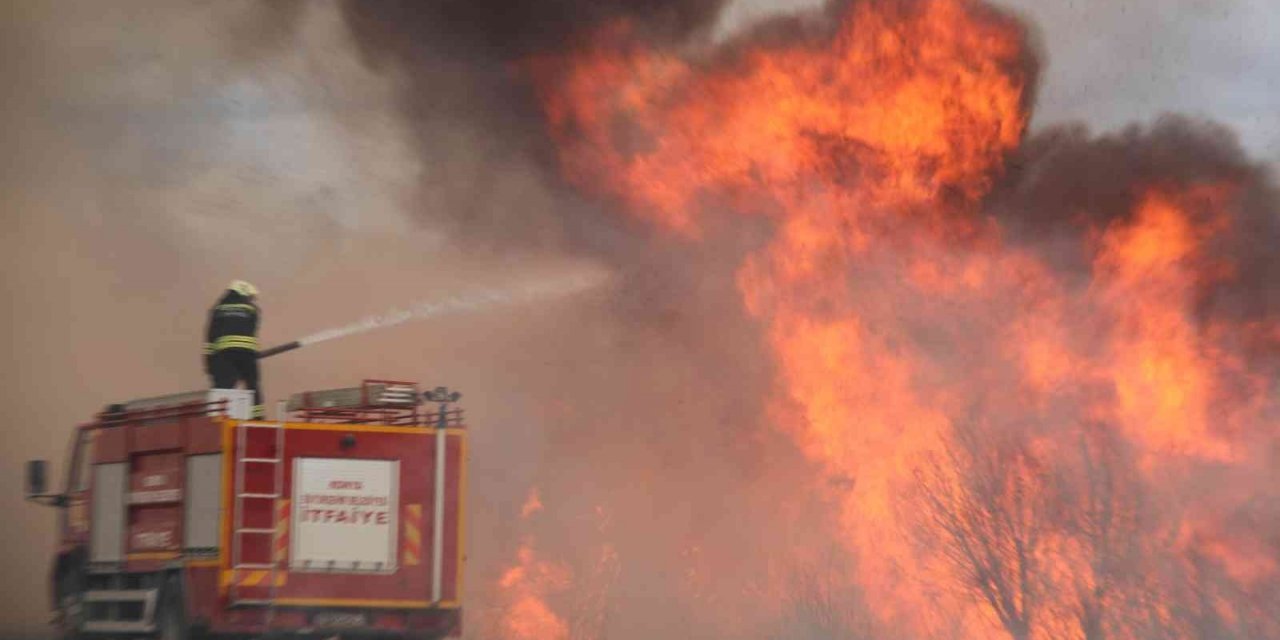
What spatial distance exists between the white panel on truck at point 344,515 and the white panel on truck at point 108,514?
213cm

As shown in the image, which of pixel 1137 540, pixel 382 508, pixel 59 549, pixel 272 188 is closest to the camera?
pixel 382 508

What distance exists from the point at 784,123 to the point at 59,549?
468 inches

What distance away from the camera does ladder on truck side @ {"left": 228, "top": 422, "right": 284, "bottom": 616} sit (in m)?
13.1

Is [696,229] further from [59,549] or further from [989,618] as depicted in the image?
[59,549]

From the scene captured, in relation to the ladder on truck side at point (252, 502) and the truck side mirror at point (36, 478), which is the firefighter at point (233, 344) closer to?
the ladder on truck side at point (252, 502)

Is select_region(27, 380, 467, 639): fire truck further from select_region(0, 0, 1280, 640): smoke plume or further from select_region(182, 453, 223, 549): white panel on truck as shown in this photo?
select_region(0, 0, 1280, 640): smoke plume

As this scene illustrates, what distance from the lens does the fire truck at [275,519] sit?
13172 millimetres

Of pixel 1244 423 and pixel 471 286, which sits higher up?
pixel 471 286

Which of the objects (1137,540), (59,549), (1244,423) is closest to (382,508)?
(59,549)

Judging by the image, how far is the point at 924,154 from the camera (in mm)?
21312

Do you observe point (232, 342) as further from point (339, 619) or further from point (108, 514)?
point (339, 619)

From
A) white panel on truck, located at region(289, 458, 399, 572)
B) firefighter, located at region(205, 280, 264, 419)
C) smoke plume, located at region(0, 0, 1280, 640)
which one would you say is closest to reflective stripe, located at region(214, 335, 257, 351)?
firefighter, located at region(205, 280, 264, 419)

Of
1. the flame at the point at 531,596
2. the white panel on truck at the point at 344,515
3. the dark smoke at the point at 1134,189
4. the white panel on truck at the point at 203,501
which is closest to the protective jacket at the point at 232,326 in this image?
the white panel on truck at the point at 203,501

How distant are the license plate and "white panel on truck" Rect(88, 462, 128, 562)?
230cm
